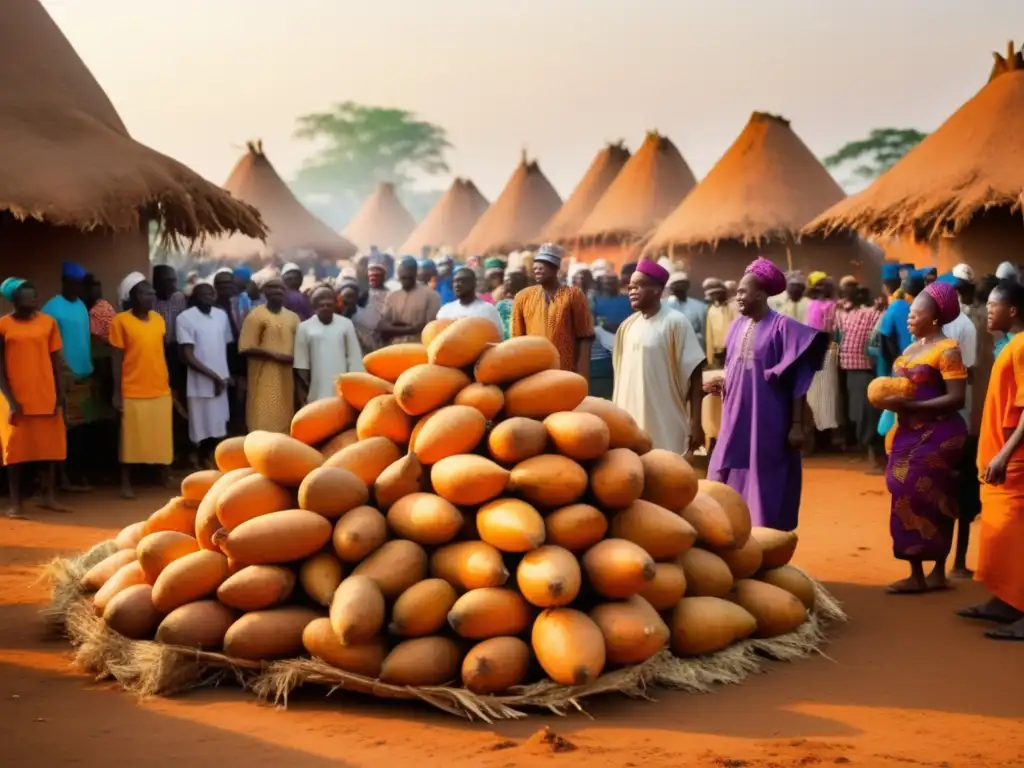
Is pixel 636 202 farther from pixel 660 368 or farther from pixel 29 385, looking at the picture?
pixel 660 368

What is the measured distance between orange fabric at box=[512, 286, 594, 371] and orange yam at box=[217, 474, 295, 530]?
3.25 m

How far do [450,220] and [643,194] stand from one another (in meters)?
13.3

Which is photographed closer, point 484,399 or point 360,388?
point 484,399

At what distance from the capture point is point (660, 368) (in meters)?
7.61

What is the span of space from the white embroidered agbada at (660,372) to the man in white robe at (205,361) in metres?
4.65

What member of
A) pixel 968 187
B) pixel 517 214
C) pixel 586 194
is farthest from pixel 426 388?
pixel 517 214

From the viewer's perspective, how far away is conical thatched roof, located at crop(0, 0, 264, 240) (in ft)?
35.9

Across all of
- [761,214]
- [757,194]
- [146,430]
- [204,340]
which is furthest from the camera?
[757,194]

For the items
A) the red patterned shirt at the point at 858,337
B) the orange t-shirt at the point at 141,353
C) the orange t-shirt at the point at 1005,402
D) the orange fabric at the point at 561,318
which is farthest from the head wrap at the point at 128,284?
the orange t-shirt at the point at 1005,402

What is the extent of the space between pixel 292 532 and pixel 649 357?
3.24 metres

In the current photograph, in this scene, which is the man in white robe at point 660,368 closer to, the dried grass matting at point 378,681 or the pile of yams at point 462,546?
the pile of yams at point 462,546

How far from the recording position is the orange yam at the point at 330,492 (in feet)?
16.7

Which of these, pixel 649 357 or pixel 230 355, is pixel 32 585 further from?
pixel 230 355

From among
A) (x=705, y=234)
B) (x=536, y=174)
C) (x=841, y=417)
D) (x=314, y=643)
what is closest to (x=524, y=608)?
(x=314, y=643)
